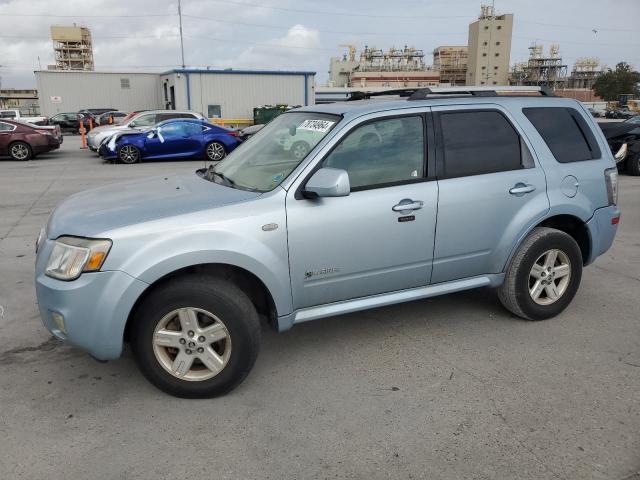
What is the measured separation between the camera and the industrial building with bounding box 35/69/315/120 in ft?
99.2

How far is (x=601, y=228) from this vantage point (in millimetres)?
4523

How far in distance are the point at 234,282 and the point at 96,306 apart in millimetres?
879

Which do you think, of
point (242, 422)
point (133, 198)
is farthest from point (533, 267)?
point (133, 198)

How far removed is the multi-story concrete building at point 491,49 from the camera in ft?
372

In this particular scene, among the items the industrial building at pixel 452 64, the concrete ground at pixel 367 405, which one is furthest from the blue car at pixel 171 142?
the industrial building at pixel 452 64

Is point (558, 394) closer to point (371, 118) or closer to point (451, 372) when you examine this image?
point (451, 372)

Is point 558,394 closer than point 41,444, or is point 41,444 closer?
point 41,444

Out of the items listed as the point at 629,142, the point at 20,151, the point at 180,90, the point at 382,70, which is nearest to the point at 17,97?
the point at 382,70

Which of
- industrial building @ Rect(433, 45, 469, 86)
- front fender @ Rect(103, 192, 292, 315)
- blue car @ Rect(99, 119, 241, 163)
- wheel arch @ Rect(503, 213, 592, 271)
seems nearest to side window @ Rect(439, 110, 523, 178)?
wheel arch @ Rect(503, 213, 592, 271)

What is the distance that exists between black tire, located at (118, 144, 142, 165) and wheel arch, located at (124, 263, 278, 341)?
44.9 ft

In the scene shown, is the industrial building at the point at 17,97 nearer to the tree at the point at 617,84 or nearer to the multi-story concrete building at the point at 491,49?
the multi-story concrete building at the point at 491,49

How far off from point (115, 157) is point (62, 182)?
3841 millimetres

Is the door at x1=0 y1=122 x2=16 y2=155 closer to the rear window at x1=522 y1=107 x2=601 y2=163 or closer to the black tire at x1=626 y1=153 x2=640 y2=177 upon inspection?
the rear window at x1=522 y1=107 x2=601 y2=163

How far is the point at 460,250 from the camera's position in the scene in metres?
3.96
